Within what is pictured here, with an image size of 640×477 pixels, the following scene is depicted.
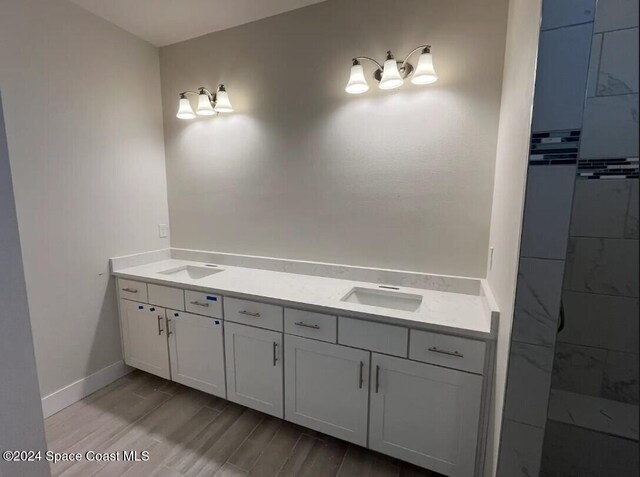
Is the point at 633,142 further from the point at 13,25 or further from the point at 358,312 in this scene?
the point at 13,25

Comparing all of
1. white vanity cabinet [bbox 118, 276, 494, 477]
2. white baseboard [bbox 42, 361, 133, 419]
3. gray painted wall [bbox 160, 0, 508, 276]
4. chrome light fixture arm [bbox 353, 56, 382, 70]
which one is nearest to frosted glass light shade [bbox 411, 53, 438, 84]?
gray painted wall [bbox 160, 0, 508, 276]

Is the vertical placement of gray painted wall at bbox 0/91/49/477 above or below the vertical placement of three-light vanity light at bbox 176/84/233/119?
below

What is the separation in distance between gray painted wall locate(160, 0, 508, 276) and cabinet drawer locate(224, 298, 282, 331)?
580mm

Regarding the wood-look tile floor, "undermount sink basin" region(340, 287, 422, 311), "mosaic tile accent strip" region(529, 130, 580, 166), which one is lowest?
the wood-look tile floor

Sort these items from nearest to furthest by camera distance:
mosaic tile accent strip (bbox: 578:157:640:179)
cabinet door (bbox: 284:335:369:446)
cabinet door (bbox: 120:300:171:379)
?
mosaic tile accent strip (bbox: 578:157:640:179) < cabinet door (bbox: 284:335:369:446) < cabinet door (bbox: 120:300:171:379)

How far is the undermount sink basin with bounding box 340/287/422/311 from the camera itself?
5.76 ft

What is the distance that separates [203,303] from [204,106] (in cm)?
146

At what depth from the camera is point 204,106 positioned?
221 cm

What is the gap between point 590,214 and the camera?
92 cm

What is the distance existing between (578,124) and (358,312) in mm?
1095

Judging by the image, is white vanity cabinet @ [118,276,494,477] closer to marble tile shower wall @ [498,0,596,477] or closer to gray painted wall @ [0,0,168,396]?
marble tile shower wall @ [498,0,596,477]

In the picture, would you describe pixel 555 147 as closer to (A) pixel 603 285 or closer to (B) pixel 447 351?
(A) pixel 603 285

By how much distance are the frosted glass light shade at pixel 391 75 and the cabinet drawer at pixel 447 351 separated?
1336 mm

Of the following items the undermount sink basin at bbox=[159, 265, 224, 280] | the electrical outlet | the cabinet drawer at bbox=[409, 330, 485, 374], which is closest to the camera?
the cabinet drawer at bbox=[409, 330, 485, 374]
